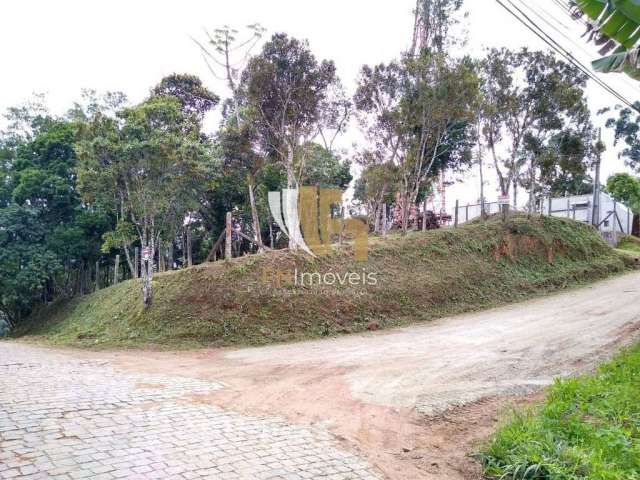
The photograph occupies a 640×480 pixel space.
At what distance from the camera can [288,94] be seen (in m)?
13.0

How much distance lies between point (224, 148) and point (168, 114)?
3.80 meters

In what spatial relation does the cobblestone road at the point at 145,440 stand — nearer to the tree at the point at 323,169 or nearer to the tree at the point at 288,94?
the tree at the point at 288,94

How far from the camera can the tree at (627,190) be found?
27.0 metres

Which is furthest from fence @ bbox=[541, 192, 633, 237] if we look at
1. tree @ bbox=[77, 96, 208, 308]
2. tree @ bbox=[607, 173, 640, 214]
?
tree @ bbox=[77, 96, 208, 308]

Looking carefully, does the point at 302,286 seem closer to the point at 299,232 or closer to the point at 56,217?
the point at 299,232

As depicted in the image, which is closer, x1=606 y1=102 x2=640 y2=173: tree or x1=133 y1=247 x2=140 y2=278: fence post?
x1=133 y1=247 x2=140 y2=278: fence post

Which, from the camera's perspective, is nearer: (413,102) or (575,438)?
(575,438)

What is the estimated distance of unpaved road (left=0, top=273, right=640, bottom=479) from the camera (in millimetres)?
4320

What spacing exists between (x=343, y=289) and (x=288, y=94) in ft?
19.7

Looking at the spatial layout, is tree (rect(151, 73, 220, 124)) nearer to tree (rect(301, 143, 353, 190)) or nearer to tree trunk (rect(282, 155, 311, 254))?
tree (rect(301, 143, 353, 190))

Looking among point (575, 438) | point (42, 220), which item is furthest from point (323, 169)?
point (575, 438)

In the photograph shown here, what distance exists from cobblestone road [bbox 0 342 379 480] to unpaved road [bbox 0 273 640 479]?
324mm

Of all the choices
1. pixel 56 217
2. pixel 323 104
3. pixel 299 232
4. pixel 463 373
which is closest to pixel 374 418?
pixel 463 373

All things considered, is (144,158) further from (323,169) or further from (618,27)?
(323,169)
